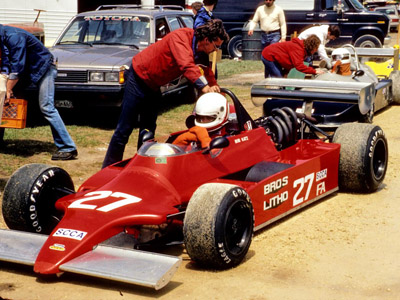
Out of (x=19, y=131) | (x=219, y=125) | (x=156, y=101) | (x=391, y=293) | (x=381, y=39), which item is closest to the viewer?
(x=391, y=293)

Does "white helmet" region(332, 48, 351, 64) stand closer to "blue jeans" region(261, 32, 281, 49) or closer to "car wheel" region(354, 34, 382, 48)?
"blue jeans" region(261, 32, 281, 49)

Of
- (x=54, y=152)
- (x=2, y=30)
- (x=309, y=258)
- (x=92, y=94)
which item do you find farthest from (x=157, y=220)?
(x=92, y=94)

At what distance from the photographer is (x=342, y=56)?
11.1m

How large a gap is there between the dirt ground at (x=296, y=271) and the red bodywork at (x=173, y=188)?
18 centimetres

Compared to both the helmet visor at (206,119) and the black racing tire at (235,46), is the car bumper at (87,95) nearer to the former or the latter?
the helmet visor at (206,119)

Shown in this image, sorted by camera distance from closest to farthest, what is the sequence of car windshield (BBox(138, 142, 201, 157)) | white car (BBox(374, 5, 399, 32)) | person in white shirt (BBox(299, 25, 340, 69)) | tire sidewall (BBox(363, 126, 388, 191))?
car windshield (BBox(138, 142, 201, 157)) < tire sidewall (BBox(363, 126, 388, 191)) < person in white shirt (BBox(299, 25, 340, 69)) < white car (BBox(374, 5, 399, 32))

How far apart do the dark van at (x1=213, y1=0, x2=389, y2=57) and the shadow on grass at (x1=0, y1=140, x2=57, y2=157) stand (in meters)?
12.9

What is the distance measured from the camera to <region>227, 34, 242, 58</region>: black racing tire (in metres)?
22.0

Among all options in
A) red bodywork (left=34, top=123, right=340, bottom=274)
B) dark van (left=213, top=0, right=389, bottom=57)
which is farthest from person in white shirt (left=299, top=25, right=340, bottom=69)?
dark van (left=213, top=0, right=389, bottom=57)

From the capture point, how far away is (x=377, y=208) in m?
6.85

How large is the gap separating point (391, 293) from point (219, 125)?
7.20 feet

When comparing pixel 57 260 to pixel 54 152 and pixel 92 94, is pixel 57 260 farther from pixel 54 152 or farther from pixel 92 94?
pixel 92 94

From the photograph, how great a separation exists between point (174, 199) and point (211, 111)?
1.04 m

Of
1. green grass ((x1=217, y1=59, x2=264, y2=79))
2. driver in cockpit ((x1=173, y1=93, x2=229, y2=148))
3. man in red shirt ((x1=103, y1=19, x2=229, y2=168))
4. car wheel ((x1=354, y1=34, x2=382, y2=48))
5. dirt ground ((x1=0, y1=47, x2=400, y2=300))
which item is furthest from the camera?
car wheel ((x1=354, y1=34, x2=382, y2=48))
